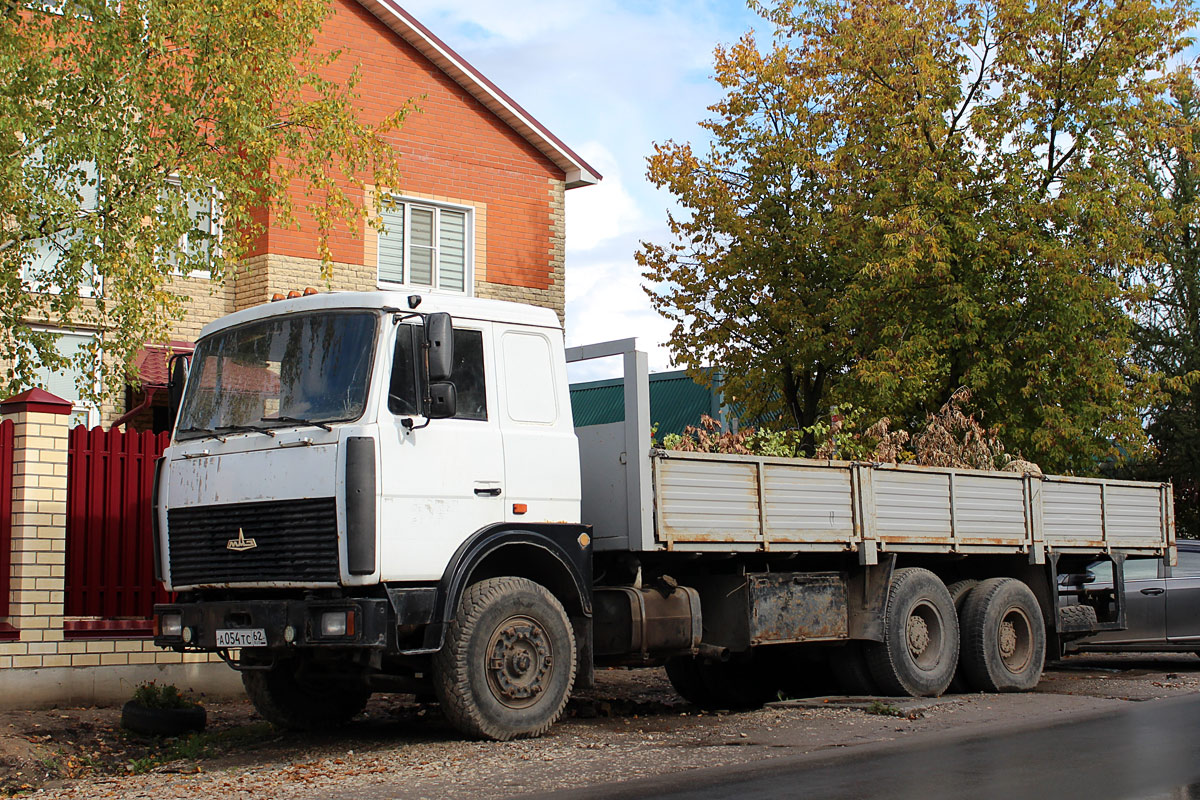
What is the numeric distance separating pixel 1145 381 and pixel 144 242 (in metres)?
15.8

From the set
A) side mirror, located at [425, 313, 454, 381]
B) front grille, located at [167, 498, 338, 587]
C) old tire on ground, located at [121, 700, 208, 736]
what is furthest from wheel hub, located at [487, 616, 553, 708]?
old tire on ground, located at [121, 700, 208, 736]

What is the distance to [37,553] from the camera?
35.4 feet

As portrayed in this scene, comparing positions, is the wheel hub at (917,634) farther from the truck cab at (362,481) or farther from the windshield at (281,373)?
the windshield at (281,373)

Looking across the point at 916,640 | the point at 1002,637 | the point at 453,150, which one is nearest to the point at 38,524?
the point at 916,640

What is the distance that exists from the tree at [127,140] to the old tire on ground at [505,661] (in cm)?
559

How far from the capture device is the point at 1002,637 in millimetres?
11969

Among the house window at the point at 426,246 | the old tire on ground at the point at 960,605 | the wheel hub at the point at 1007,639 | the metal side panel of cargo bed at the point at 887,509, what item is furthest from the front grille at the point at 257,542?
the house window at the point at 426,246

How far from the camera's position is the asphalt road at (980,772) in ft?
21.6

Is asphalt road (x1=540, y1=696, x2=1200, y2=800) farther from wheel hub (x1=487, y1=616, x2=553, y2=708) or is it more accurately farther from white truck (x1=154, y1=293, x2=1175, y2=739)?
white truck (x1=154, y1=293, x2=1175, y2=739)

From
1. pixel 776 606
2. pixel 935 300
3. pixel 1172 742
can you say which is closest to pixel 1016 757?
pixel 1172 742

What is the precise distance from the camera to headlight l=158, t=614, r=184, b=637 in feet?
28.2

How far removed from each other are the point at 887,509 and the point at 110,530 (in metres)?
6.61

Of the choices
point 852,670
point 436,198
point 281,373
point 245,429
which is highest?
point 436,198

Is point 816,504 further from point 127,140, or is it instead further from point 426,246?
point 426,246
